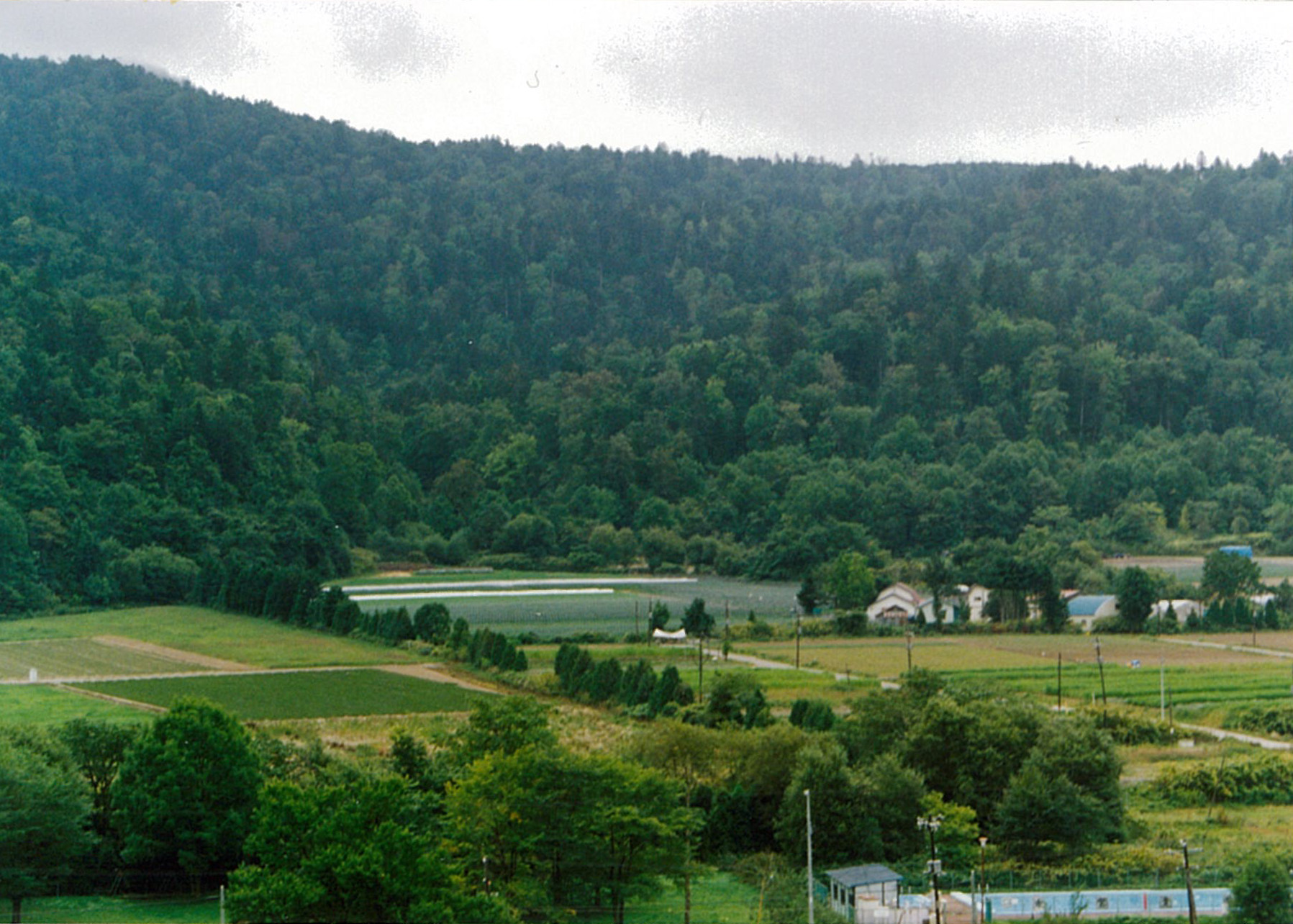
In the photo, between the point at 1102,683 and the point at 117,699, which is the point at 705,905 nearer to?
the point at 117,699

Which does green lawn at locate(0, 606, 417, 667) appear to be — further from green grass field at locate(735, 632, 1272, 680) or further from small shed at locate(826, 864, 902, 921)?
small shed at locate(826, 864, 902, 921)

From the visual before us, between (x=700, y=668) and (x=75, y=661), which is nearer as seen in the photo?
(x=700, y=668)

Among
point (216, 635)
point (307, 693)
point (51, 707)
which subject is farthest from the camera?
point (216, 635)

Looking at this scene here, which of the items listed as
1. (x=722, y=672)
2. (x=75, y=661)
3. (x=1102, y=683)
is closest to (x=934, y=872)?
(x=722, y=672)

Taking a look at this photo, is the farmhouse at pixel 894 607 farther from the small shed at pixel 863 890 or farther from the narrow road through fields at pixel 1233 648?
the small shed at pixel 863 890

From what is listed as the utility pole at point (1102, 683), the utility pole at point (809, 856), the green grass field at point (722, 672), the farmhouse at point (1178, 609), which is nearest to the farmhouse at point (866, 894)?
the utility pole at point (809, 856)

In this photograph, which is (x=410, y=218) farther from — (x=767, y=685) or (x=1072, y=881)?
(x=1072, y=881)
